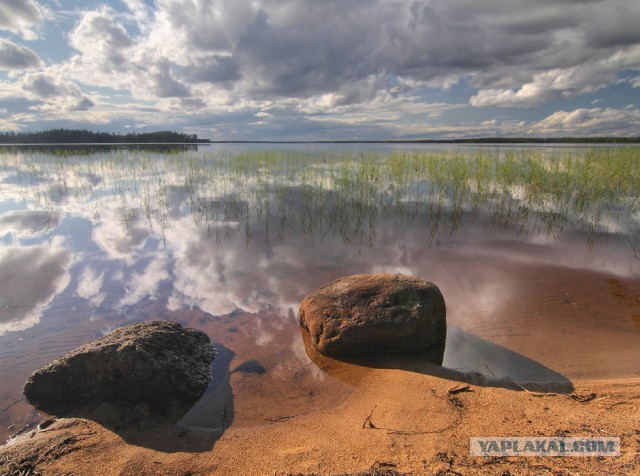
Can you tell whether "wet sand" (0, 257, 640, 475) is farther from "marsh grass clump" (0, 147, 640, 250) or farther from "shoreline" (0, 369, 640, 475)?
"marsh grass clump" (0, 147, 640, 250)

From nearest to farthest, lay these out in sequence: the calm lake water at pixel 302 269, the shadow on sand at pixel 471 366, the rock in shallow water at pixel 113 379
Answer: the rock in shallow water at pixel 113 379
the shadow on sand at pixel 471 366
the calm lake water at pixel 302 269

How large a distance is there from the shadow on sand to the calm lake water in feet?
0.08

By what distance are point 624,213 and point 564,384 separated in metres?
10.4

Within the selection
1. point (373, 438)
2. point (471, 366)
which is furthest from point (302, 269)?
point (373, 438)

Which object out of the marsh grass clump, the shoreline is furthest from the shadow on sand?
the marsh grass clump

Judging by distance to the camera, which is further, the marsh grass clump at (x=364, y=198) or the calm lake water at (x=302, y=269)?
the marsh grass clump at (x=364, y=198)

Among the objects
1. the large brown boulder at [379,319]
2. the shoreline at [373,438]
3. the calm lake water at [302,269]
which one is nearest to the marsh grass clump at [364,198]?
the calm lake water at [302,269]

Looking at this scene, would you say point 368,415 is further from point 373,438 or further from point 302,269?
point 302,269

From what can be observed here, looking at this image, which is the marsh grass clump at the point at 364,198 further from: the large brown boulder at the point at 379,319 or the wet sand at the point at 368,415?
the wet sand at the point at 368,415

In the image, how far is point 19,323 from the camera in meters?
5.07

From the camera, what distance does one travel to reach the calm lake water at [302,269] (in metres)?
4.11

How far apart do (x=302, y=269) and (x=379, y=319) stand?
3077 mm

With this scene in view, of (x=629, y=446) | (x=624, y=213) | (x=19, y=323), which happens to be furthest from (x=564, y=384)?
(x=624, y=213)

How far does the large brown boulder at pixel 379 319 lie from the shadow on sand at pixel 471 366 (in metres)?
0.12
